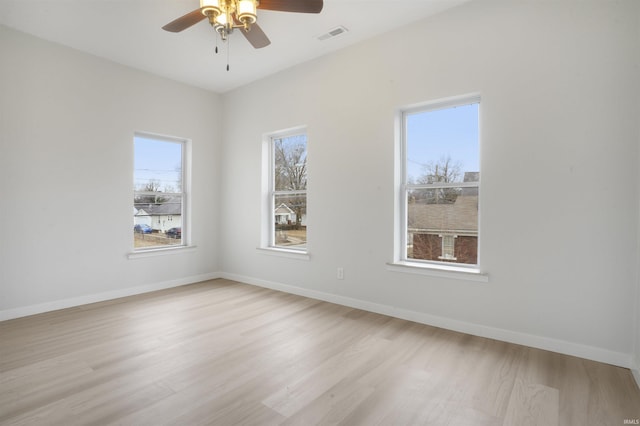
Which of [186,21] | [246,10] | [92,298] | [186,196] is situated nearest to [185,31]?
[186,21]

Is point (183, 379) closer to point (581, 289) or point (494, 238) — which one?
point (494, 238)

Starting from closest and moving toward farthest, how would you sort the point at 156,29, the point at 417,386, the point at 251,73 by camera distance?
the point at 417,386 → the point at 156,29 → the point at 251,73

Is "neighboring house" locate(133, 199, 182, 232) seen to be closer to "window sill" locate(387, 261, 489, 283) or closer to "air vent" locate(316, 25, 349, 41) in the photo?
"air vent" locate(316, 25, 349, 41)

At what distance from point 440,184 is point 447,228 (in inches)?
17.4

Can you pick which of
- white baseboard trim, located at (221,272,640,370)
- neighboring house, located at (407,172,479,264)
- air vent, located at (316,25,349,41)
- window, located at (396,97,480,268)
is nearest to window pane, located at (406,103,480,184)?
window, located at (396,97,480,268)

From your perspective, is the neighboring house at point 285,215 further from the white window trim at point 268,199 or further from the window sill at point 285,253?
the window sill at point 285,253

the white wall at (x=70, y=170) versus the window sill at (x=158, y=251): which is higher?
the white wall at (x=70, y=170)

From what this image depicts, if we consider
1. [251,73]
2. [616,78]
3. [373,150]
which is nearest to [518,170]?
[616,78]

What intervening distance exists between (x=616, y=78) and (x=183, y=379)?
369 centimetres

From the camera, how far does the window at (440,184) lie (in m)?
3.07

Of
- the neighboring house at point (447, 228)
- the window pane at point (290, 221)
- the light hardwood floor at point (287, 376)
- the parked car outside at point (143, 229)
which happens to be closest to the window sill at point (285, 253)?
the window pane at point (290, 221)

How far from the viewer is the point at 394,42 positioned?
3352 millimetres

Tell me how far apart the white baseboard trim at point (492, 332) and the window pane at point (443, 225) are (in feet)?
1.92

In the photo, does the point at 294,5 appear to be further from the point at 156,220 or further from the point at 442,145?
the point at 156,220
